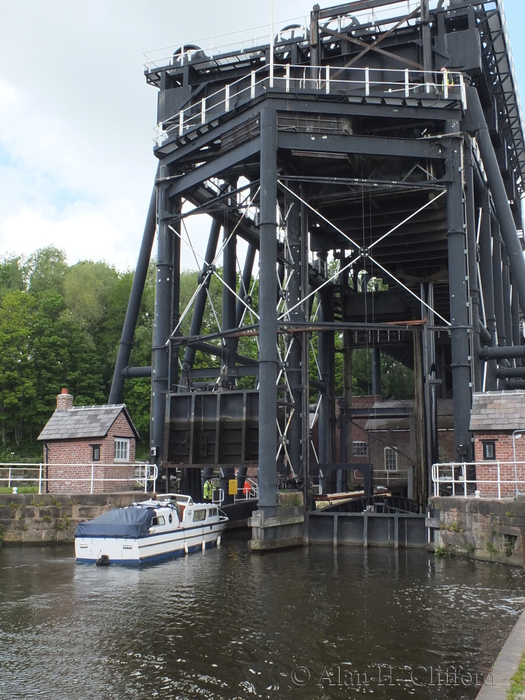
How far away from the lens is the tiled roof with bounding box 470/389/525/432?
21469 mm

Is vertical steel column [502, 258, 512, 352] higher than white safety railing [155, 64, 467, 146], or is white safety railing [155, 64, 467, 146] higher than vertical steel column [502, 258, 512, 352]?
white safety railing [155, 64, 467, 146]

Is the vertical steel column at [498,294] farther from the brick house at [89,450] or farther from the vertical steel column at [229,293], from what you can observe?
the brick house at [89,450]

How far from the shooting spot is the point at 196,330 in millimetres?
34250

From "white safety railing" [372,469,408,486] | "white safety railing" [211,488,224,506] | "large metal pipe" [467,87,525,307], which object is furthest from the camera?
"white safety railing" [372,469,408,486]

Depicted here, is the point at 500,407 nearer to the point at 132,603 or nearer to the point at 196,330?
the point at 132,603

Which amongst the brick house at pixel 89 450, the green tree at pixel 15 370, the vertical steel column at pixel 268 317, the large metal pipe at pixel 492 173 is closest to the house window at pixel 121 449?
the brick house at pixel 89 450

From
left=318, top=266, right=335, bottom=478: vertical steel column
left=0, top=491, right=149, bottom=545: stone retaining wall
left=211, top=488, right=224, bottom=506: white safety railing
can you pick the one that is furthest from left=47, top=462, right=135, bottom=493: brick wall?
left=318, top=266, right=335, bottom=478: vertical steel column

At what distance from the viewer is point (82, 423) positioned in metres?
26.6

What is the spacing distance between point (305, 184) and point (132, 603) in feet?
63.1

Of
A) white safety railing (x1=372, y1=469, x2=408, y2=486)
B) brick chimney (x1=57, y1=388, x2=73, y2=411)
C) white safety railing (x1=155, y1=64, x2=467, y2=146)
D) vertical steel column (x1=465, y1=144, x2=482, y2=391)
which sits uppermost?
white safety railing (x1=155, y1=64, x2=467, y2=146)

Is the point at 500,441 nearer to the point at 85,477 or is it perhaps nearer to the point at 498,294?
the point at 85,477

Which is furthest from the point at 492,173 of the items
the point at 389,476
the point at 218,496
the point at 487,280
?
the point at 389,476

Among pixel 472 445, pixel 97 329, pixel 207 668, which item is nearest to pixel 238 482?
pixel 472 445

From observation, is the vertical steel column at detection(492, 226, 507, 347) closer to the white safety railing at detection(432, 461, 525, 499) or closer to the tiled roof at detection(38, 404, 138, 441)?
the white safety railing at detection(432, 461, 525, 499)
